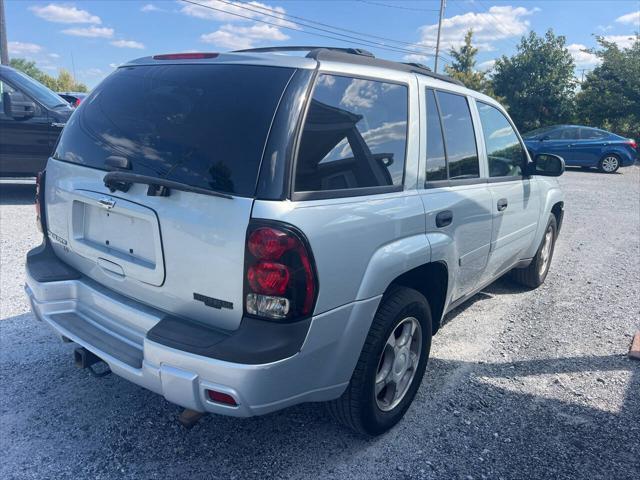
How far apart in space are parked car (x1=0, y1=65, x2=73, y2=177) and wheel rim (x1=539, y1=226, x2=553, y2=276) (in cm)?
672

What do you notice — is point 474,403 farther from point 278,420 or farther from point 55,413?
point 55,413

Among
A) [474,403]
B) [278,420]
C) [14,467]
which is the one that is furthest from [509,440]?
[14,467]

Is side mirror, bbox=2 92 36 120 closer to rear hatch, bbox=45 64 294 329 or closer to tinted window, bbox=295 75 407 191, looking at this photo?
rear hatch, bbox=45 64 294 329

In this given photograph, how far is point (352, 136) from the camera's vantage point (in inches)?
96.3

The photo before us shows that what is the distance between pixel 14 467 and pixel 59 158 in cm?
160

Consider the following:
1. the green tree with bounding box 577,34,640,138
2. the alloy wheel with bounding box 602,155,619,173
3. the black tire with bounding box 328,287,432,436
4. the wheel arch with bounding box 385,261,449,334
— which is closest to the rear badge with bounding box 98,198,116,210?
the black tire with bounding box 328,287,432,436

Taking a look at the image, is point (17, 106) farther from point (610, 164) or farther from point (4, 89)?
point (610, 164)

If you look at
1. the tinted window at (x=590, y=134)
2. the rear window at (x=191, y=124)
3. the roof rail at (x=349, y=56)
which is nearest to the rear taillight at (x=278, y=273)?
the rear window at (x=191, y=124)

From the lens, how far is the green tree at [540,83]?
2861 cm

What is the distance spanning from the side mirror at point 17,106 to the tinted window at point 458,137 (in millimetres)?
6553

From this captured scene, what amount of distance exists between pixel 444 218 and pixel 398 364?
88 cm

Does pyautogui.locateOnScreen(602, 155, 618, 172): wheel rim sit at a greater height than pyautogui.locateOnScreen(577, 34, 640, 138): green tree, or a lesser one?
lesser

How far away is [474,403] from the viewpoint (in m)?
3.19

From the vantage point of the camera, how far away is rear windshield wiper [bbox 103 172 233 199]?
214cm
